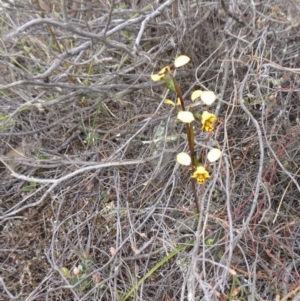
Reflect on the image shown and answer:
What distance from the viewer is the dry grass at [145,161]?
1.29 m

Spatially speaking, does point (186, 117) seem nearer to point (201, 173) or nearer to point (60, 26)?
point (201, 173)

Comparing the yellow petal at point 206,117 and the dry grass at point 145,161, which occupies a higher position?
the yellow petal at point 206,117

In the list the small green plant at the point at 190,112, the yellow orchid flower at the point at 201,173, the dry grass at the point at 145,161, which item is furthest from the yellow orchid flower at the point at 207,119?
the dry grass at the point at 145,161

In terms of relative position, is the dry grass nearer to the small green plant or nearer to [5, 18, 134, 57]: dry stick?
[5, 18, 134, 57]: dry stick

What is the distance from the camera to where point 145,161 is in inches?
54.0

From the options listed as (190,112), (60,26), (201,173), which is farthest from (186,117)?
(60,26)

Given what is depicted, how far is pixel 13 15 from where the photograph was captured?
1712mm

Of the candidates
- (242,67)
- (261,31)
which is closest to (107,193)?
(242,67)

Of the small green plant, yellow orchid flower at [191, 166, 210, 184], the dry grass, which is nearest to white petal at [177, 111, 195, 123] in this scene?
the small green plant

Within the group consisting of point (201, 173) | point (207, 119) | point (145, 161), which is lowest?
point (145, 161)

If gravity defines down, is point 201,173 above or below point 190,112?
below

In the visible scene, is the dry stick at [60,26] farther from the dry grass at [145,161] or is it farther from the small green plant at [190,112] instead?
the small green plant at [190,112]

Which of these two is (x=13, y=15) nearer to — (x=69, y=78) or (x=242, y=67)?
(x=69, y=78)

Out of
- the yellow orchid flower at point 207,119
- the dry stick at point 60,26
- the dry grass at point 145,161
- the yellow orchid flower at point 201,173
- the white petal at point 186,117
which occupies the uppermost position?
the dry stick at point 60,26
